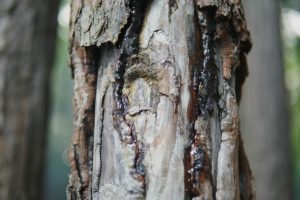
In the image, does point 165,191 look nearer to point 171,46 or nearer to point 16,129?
point 171,46

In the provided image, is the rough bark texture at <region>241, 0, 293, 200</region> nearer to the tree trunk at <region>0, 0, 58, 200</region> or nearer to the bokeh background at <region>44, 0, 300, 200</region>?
the bokeh background at <region>44, 0, 300, 200</region>

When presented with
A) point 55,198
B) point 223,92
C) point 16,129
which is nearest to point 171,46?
point 223,92

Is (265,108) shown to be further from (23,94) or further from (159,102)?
A: (159,102)

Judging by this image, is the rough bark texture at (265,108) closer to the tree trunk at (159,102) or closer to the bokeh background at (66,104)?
the bokeh background at (66,104)

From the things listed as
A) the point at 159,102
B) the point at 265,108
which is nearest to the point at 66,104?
the point at 265,108

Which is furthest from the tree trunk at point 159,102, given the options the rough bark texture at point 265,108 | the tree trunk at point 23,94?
the rough bark texture at point 265,108

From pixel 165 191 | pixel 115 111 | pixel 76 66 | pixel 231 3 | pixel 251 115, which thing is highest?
pixel 251 115

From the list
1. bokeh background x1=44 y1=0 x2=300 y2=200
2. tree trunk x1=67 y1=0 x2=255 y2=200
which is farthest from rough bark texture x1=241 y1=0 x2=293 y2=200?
tree trunk x1=67 y1=0 x2=255 y2=200
